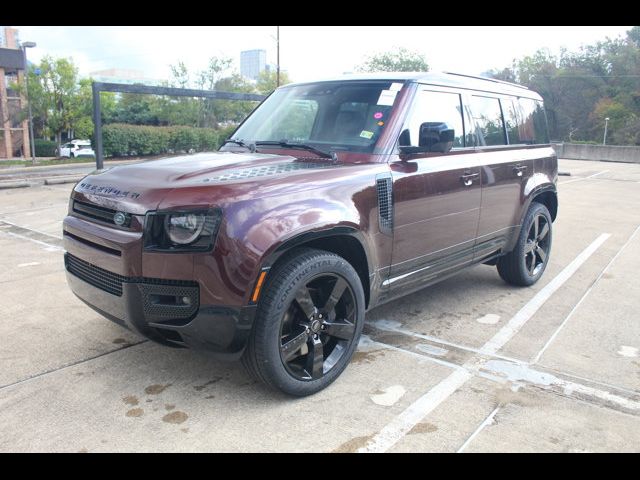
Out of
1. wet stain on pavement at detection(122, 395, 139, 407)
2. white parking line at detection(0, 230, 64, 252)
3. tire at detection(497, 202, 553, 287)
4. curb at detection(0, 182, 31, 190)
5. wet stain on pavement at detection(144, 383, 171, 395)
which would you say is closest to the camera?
wet stain on pavement at detection(122, 395, 139, 407)

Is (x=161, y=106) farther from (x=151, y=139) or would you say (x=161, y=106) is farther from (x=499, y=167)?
(x=499, y=167)

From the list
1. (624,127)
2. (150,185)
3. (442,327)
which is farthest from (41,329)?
(624,127)

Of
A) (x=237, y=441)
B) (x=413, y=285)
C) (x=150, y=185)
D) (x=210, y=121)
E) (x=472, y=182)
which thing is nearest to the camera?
(x=237, y=441)

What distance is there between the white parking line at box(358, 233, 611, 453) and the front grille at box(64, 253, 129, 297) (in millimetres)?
1504

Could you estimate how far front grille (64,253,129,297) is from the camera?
2.93 metres

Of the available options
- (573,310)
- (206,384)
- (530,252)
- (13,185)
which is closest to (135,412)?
(206,384)

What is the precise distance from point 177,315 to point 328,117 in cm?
194

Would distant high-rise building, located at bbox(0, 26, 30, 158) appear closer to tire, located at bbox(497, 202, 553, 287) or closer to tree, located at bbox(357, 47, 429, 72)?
tree, located at bbox(357, 47, 429, 72)

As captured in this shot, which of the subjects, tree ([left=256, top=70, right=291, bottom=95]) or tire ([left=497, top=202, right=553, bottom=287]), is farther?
tree ([left=256, top=70, right=291, bottom=95])

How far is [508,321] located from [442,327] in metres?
0.61

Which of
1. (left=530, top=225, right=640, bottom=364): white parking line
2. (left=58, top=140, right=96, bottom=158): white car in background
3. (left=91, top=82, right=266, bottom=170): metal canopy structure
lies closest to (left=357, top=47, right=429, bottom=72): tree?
(left=58, top=140, right=96, bottom=158): white car in background

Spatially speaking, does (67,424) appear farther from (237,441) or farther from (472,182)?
(472,182)

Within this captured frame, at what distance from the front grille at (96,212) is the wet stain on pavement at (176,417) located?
1035 millimetres

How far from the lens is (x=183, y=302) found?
2.80 m
